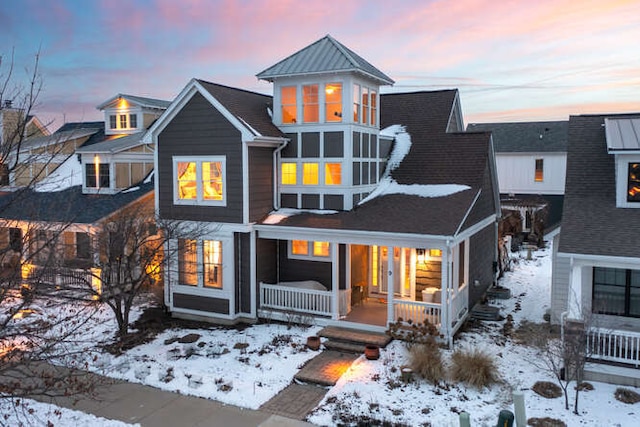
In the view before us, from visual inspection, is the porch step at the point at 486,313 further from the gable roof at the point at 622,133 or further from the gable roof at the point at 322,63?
the gable roof at the point at 322,63

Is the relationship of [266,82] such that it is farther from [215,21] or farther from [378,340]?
[378,340]

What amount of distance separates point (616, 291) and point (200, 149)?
1250 cm

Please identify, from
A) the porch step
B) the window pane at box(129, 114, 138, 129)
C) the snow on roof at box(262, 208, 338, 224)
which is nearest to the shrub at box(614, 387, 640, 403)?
the porch step

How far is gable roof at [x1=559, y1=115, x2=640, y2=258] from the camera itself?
38.1 ft

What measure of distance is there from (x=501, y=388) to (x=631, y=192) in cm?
666

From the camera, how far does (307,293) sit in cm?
Result: 1477

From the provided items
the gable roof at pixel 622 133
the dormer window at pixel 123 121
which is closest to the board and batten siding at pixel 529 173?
the gable roof at pixel 622 133

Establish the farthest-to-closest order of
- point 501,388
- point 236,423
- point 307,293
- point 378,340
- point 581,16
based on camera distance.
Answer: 1. point 581,16
2. point 307,293
3. point 378,340
4. point 501,388
5. point 236,423

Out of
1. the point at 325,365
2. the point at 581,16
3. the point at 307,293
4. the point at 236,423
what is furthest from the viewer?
the point at 581,16

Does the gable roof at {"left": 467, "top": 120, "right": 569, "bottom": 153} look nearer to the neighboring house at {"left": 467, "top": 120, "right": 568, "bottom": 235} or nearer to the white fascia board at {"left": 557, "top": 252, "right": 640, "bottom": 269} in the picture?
the neighboring house at {"left": 467, "top": 120, "right": 568, "bottom": 235}

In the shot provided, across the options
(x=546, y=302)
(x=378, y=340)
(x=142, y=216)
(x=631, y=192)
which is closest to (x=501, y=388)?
(x=378, y=340)

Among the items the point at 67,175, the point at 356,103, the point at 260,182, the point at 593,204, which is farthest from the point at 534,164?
the point at 67,175

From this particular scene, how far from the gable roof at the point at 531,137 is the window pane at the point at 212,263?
87.3 ft

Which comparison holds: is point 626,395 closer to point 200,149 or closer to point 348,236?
point 348,236
